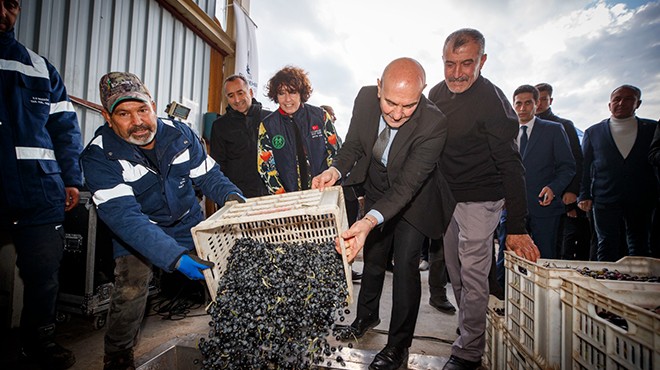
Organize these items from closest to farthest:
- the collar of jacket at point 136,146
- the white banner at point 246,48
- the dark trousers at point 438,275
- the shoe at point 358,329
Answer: the collar of jacket at point 136,146 → the shoe at point 358,329 → the dark trousers at point 438,275 → the white banner at point 246,48

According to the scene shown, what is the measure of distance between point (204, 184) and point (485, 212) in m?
1.76

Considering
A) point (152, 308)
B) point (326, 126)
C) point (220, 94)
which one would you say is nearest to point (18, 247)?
point (152, 308)

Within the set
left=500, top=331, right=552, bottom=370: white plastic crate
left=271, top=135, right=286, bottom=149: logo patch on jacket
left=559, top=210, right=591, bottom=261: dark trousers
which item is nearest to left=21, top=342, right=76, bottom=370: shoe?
left=271, top=135, right=286, bottom=149: logo patch on jacket

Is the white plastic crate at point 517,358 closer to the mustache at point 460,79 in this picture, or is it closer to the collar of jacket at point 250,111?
the mustache at point 460,79

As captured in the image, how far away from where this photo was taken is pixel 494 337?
1.75 meters

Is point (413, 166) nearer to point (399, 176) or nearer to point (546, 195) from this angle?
point (399, 176)

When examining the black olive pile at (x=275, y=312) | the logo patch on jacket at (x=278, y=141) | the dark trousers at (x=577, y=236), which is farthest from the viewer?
the dark trousers at (x=577, y=236)

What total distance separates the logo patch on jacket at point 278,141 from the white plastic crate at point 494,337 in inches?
73.2

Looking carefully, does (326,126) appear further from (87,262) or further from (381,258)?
(87,262)

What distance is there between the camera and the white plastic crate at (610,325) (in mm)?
814

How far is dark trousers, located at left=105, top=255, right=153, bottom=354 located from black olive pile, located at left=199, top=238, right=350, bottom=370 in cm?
56

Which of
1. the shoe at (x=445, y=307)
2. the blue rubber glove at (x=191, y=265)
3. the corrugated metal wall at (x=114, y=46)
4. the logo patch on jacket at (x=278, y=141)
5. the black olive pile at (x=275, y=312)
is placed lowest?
the shoe at (x=445, y=307)

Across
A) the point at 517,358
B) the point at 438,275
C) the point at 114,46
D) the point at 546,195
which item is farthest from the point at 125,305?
the point at 546,195

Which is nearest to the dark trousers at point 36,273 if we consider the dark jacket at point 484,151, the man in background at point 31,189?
the man in background at point 31,189
